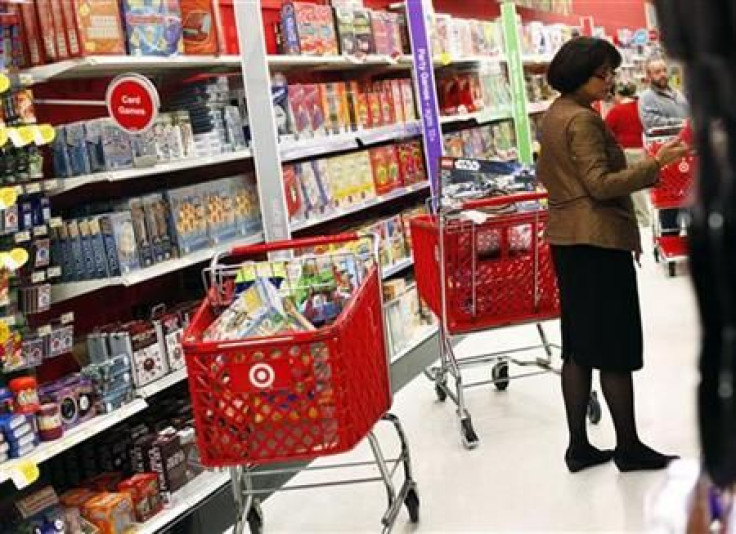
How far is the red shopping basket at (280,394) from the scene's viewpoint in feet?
9.71

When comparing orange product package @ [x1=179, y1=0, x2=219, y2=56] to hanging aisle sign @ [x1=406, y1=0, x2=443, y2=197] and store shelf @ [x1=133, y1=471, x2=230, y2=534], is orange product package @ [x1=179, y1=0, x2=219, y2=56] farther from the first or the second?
hanging aisle sign @ [x1=406, y1=0, x2=443, y2=197]

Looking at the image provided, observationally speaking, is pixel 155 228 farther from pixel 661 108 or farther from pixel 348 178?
pixel 661 108

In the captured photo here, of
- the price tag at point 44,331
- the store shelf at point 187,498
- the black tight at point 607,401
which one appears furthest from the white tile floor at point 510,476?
the price tag at point 44,331

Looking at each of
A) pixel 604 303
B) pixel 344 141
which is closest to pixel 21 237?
pixel 604 303

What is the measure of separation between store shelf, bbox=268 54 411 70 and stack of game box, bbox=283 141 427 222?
0.52 meters

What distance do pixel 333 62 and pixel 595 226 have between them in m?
2.36

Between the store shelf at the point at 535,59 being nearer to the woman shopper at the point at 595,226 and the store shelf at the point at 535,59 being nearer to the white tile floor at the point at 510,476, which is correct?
the white tile floor at the point at 510,476

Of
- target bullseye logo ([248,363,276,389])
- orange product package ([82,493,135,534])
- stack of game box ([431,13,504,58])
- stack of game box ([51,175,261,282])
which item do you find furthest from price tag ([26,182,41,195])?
stack of game box ([431,13,504,58])

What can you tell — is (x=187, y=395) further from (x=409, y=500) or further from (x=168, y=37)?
(x=168, y=37)

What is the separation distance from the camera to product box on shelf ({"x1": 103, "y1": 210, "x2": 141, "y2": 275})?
11.5 ft

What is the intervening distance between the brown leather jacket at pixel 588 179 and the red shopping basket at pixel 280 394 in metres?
0.94

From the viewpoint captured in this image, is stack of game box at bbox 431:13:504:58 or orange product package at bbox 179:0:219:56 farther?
stack of game box at bbox 431:13:504:58

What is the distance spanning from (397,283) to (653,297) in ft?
6.64

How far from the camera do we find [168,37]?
3.90m
